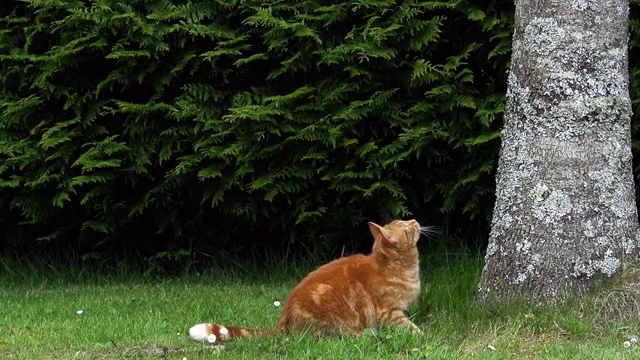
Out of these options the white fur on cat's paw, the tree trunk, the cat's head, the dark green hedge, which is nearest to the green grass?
the white fur on cat's paw

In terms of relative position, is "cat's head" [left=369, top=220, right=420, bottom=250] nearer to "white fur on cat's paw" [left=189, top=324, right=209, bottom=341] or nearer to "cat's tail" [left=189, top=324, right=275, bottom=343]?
"cat's tail" [left=189, top=324, right=275, bottom=343]

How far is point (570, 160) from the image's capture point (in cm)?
591

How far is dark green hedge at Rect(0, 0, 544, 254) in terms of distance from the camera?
800 centimetres

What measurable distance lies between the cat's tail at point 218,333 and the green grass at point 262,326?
0.24 ft

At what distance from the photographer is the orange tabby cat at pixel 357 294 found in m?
5.77

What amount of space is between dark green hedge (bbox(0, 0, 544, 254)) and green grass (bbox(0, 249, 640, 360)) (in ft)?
2.31

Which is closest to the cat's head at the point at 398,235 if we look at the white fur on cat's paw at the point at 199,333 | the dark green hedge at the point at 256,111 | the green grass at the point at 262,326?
the green grass at the point at 262,326

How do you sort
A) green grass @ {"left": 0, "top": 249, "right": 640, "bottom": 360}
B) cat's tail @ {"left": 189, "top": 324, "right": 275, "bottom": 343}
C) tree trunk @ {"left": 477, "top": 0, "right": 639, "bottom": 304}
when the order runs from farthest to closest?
Result: tree trunk @ {"left": 477, "top": 0, "right": 639, "bottom": 304} → cat's tail @ {"left": 189, "top": 324, "right": 275, "bottom": 343} → green grass @ {"left": 0, "top": 249, "right": 640, "bottom": 360}

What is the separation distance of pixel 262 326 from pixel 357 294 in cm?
97

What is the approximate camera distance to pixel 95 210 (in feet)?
29.6

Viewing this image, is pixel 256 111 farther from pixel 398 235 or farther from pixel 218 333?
pixel 218 333

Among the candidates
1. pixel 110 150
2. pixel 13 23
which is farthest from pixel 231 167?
pixel 13 23

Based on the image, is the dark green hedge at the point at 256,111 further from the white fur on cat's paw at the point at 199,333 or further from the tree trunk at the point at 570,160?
the white fur on cat's paw at the point at 199,333

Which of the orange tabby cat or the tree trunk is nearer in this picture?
the orange tabby cat
